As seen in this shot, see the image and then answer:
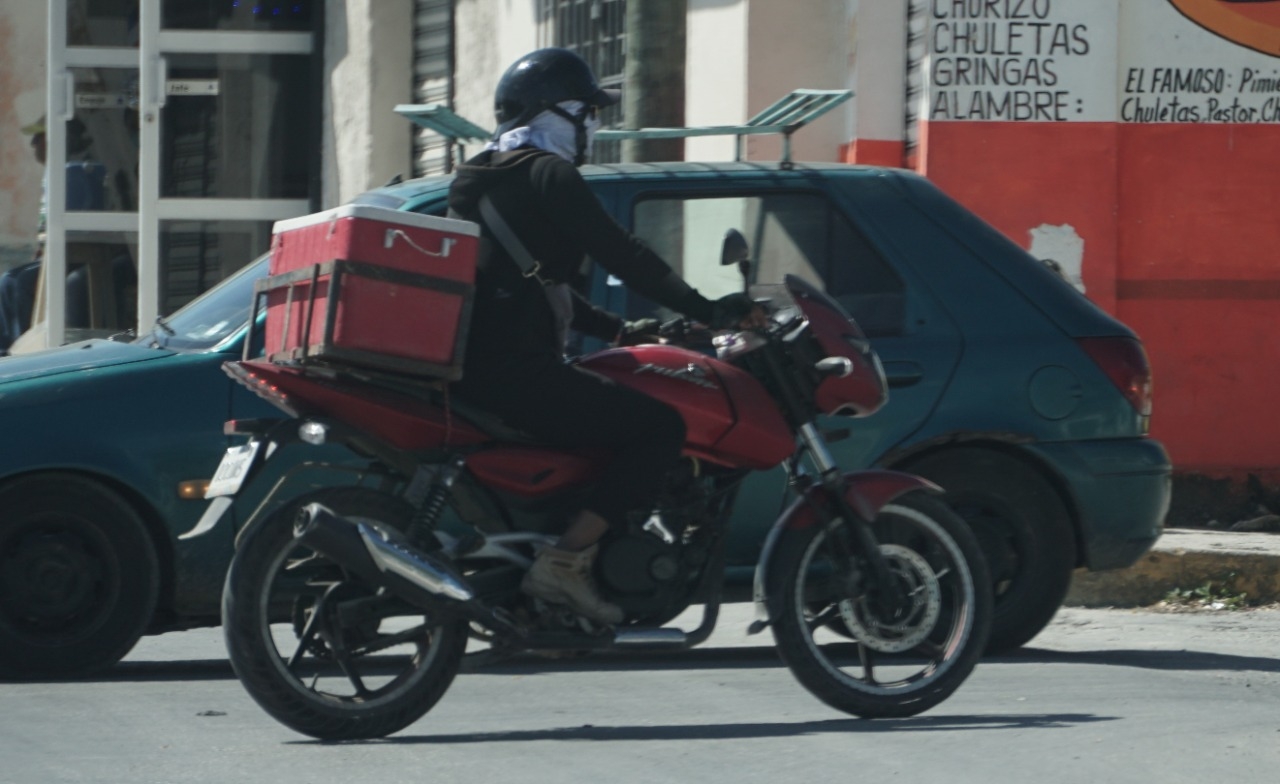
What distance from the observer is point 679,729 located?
544 centimetres

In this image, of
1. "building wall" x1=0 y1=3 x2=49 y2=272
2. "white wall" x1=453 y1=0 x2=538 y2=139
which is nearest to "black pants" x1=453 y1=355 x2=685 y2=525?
"white wall" x1=453 y1=0 x2=538 y2=139

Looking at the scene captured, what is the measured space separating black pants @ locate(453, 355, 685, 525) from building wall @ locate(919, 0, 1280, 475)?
5332mm

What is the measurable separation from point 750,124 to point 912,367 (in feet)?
3.68

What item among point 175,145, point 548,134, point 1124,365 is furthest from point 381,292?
point 175,145

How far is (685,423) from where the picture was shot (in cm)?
536

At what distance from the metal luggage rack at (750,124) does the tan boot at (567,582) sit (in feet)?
6.27

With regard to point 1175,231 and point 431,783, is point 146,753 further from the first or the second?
point 1175,231

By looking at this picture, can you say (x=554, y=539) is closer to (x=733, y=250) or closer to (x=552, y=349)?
(x=552, y=349)

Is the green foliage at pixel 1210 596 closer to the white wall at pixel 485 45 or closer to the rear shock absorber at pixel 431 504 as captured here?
the rear shock absorber at pixel 431 504

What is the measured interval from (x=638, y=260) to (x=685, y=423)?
432 mm

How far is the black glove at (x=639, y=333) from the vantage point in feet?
18.7

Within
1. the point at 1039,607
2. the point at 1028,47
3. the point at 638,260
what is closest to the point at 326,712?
the point at 638,260

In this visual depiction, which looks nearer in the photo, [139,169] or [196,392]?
[196,392]

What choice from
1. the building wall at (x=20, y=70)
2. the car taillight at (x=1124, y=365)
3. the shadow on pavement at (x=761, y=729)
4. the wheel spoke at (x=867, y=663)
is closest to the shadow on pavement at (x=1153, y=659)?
the car taillight at (x=1124, y=365)
